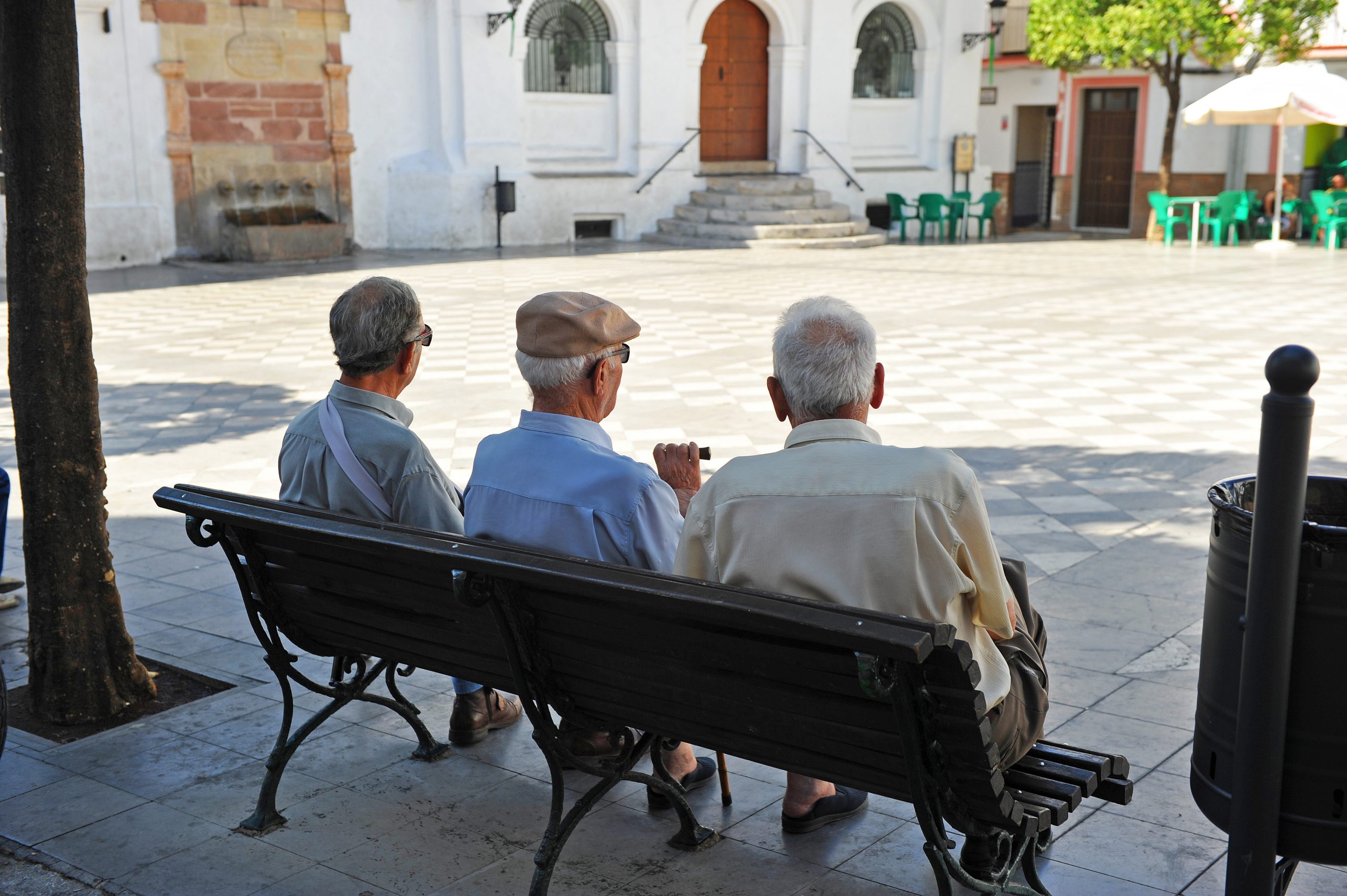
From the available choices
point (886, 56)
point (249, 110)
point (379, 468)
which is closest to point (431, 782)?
point (379, 468)

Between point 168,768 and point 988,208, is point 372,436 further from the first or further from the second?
point 988,208

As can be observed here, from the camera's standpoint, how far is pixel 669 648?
2.51 meters

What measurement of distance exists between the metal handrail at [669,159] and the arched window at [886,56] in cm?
353

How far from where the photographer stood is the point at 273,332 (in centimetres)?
1176

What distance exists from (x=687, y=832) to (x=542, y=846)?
0.43 meters

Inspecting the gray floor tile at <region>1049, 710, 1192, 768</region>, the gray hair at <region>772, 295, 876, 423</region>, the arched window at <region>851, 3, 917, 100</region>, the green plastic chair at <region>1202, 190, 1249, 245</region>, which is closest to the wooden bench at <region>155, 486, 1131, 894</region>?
the gray hair at <region>772, 295, 876, 423</region>

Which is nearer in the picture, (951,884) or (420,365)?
(951,884)

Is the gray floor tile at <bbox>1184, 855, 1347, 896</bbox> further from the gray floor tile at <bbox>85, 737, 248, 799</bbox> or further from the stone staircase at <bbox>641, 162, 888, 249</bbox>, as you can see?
the stone staircase at <bbox>641, 162, 888, 249</bbox>

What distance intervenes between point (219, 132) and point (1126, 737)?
1718 centimetres

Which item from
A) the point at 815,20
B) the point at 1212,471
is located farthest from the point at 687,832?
the point at 815,20

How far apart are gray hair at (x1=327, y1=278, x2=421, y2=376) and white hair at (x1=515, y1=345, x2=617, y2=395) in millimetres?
510

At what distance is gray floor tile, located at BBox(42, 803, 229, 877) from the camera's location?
3.03 metres

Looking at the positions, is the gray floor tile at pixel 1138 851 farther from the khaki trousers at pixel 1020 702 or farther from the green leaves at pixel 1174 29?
the green leaves at pixel 1174 29

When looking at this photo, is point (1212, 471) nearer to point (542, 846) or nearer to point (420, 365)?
point (542, 846)
